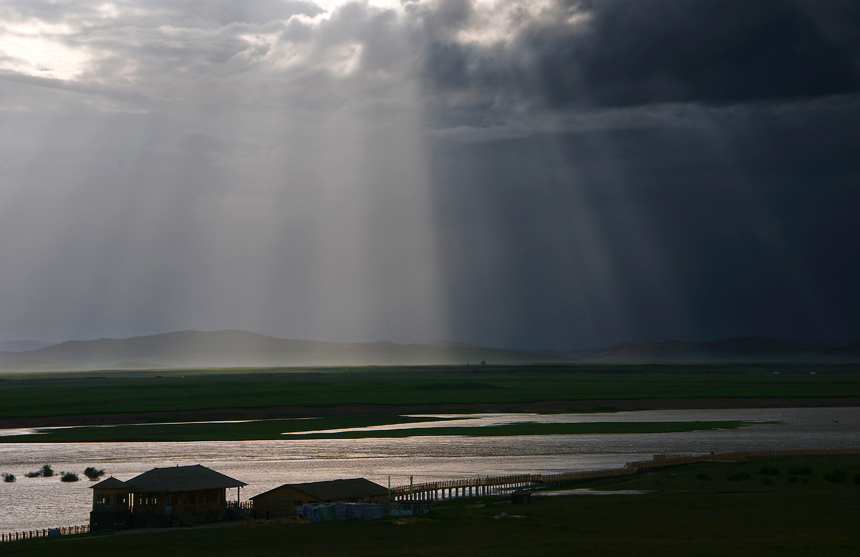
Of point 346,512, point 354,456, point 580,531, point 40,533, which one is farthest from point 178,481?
point 354,456

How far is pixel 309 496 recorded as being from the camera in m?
51.0

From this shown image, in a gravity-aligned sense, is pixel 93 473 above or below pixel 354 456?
below

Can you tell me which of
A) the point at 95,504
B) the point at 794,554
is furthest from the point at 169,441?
the point at 794,554

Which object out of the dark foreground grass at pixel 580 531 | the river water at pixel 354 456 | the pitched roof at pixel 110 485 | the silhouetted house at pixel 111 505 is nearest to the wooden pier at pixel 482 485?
the dark foreground grass at pixel 580 531

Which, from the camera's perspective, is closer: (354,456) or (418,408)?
(354,456)

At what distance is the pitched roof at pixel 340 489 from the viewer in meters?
51.8

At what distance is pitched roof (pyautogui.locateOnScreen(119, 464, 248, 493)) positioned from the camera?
50781 mm

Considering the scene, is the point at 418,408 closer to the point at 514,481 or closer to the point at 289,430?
the point at 289,430

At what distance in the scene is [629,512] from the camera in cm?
5000

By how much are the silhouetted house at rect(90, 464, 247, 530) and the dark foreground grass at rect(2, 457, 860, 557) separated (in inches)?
118

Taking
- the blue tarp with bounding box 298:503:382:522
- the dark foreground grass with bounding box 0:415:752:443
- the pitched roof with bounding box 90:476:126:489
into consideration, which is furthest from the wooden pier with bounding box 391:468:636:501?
the dark foreground grass with bounding box 0:415:752:443

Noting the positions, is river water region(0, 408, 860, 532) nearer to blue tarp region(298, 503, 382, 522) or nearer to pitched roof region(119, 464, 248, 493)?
pitched roof region(119, 464, 248, 493)

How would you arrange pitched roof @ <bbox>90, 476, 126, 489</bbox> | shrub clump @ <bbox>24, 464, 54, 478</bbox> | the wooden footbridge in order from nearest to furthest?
pitched roof @ <bbox>90, 476, 126, 489</bbox> < the wooden footbridge < shrub clump @ <bbox>24, 464, 54, 478</bbox>

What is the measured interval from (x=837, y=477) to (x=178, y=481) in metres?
42.8
